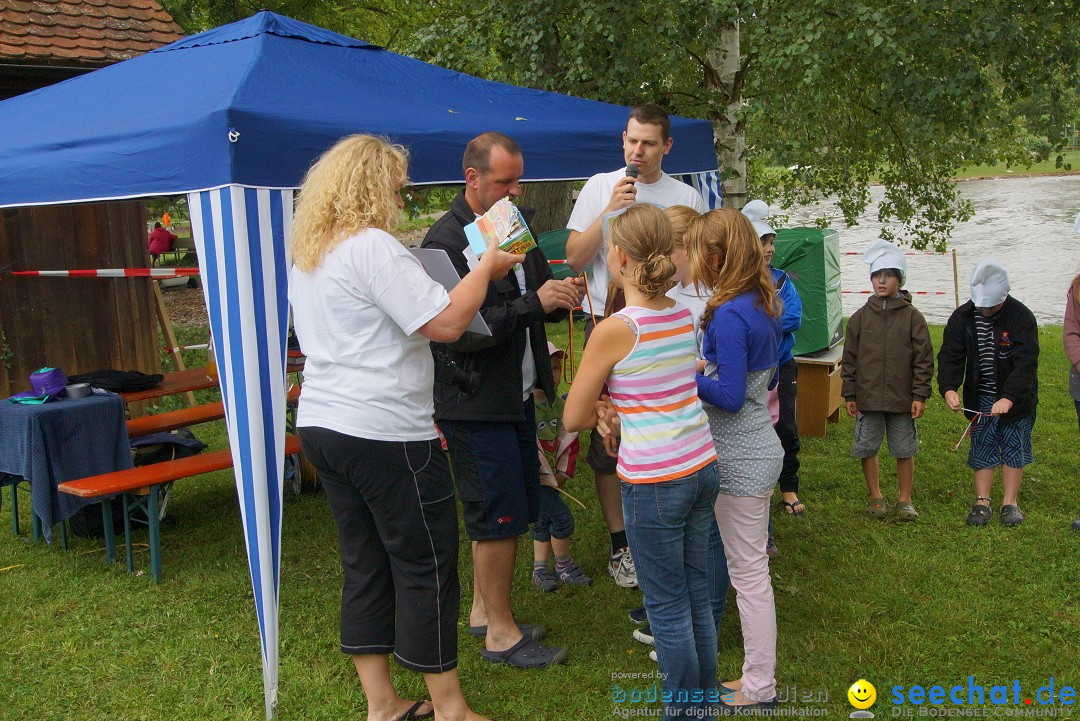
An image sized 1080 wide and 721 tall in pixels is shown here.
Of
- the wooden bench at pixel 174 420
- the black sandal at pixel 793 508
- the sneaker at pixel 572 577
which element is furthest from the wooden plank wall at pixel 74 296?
the black sandal at pixel 793 508

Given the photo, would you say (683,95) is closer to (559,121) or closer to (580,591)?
(559,121)

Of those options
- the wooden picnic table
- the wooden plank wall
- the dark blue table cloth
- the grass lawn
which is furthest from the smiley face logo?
the wooden plank wall

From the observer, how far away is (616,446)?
2869 millimetres

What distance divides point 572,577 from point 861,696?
147 centimetres

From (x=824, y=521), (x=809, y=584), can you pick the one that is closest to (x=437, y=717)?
(x=809, y=584)

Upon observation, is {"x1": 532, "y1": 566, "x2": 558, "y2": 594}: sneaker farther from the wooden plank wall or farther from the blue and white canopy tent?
the wooden plank wall

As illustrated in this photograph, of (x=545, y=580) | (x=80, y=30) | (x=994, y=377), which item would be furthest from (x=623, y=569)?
(x=80, y=30)

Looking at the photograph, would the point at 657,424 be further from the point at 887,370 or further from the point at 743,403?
the point at 887,370

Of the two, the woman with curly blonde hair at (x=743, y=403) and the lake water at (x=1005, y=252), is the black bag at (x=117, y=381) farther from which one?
the lake water at (x=1005, y=252)

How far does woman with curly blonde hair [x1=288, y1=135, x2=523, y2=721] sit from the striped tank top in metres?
0.47

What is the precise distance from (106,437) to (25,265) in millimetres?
3427

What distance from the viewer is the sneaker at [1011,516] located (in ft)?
15.6

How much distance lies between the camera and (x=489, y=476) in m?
3.31

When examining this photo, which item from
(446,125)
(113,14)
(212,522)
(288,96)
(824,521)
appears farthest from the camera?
(113,14)
